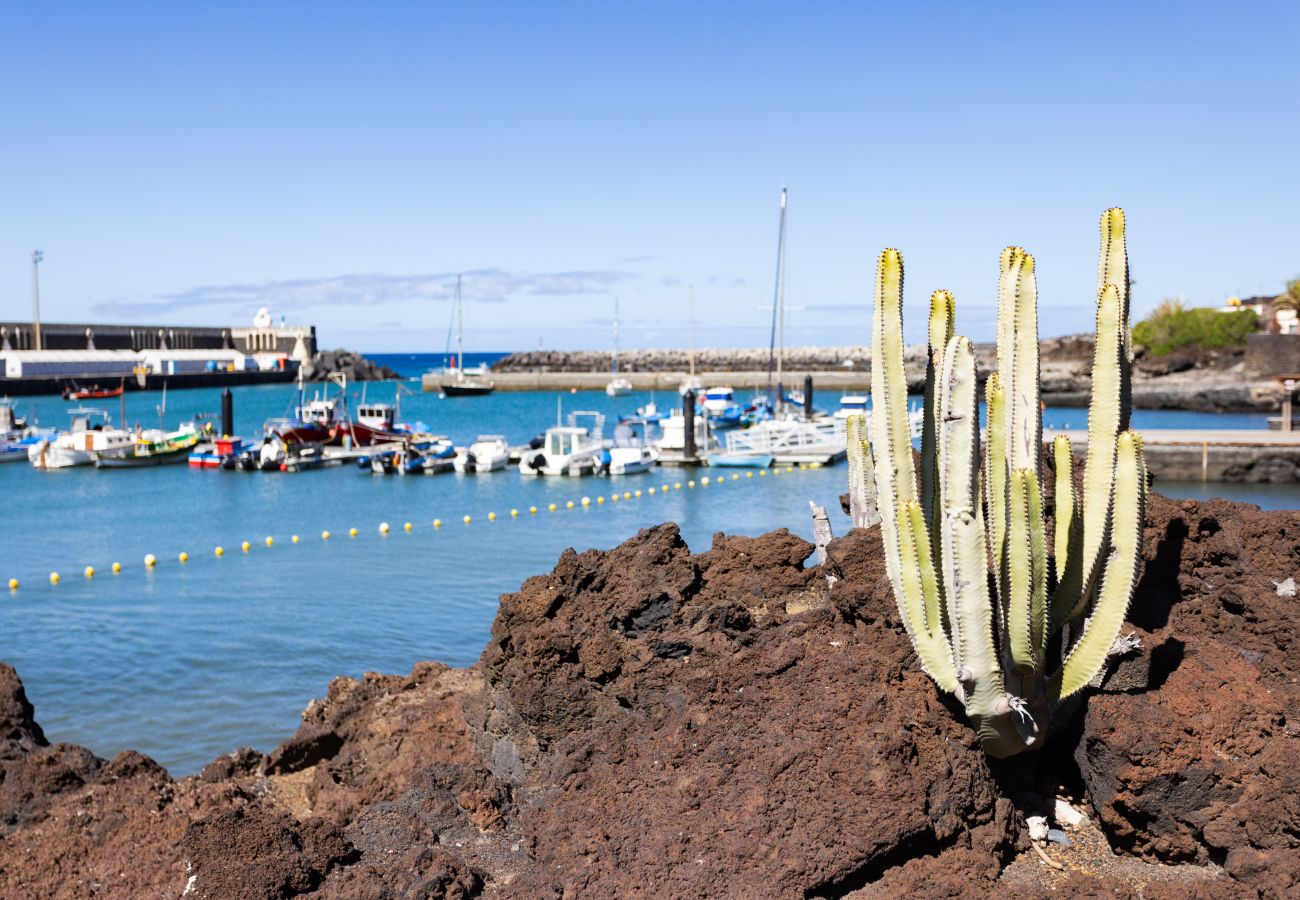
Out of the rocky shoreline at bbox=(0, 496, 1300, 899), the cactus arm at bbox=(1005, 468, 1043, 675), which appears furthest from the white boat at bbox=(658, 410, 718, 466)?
the cactus arm at bbox=(1005, 468, 1043, 675)

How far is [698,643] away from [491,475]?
117ft

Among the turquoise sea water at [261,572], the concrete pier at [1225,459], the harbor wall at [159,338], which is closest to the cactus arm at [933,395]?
the turquoise sea water at [261,572]

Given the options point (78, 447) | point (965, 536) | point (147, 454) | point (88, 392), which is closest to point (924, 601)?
point (965, 536)

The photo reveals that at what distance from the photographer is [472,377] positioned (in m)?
112

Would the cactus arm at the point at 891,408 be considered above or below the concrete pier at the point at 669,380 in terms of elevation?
above

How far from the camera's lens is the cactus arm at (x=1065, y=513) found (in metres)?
6.78

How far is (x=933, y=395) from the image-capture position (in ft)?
23.8

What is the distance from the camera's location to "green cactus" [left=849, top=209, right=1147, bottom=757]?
6066mm

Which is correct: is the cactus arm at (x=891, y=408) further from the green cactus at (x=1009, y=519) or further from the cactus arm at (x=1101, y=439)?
the cactus arm at (x=1101, y=439)

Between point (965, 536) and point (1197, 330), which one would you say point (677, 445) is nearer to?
point (965, 536)

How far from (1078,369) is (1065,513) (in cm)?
7930

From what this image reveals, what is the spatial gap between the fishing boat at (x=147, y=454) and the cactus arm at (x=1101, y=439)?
4519 centimetres

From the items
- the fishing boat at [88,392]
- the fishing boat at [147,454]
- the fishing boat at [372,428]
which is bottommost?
the fishing boat at [147,454]

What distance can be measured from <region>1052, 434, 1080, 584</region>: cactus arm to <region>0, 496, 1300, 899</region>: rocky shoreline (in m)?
0.62
